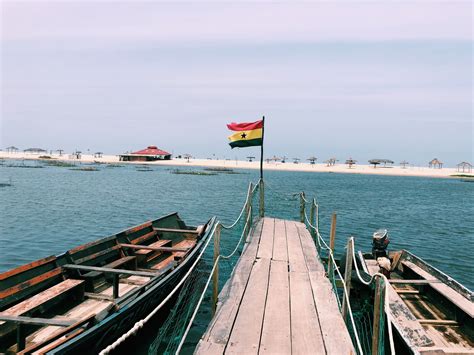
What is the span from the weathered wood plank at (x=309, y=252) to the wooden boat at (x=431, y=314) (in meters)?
1.68

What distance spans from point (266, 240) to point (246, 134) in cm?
566

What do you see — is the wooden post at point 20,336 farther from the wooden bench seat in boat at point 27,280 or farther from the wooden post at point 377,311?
the wooden post at point 377,311

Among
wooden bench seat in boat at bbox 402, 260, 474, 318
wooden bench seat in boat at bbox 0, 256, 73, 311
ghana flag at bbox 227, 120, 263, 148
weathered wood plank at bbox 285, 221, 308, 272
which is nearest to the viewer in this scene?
wooden bench seat in boat at bbox 0, 256, 73, 311

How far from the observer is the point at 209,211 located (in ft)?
109

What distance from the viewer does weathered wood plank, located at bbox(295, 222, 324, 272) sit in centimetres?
924

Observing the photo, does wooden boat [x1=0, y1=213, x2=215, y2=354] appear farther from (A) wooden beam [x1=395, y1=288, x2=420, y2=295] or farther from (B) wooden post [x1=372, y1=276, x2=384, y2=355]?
(A) wooden beam [x1=395, y1=288, x2=420, y2=295]

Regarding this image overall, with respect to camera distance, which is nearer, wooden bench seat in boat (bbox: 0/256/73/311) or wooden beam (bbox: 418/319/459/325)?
wooden bench seat in boat (bbox: 0/256/73/311)

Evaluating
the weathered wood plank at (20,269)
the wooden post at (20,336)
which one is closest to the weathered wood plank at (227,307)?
the wooden post at (20,336)

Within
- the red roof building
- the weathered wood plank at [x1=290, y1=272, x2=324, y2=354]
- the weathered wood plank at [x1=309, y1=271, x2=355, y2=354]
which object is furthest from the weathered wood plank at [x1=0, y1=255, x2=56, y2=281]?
the red roof building

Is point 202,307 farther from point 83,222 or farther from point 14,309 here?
point 83,222

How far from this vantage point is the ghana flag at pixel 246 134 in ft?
51.0

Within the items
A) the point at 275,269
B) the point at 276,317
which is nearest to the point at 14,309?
the point at 276,317

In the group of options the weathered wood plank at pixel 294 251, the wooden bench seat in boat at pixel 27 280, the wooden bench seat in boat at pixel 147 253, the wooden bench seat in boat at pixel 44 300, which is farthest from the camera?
the wooden bench seat in boat at pixel 147 253

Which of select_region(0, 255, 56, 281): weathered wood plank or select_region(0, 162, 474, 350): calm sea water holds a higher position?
select_region(0, 255, 56, 281): weathered wood plank
